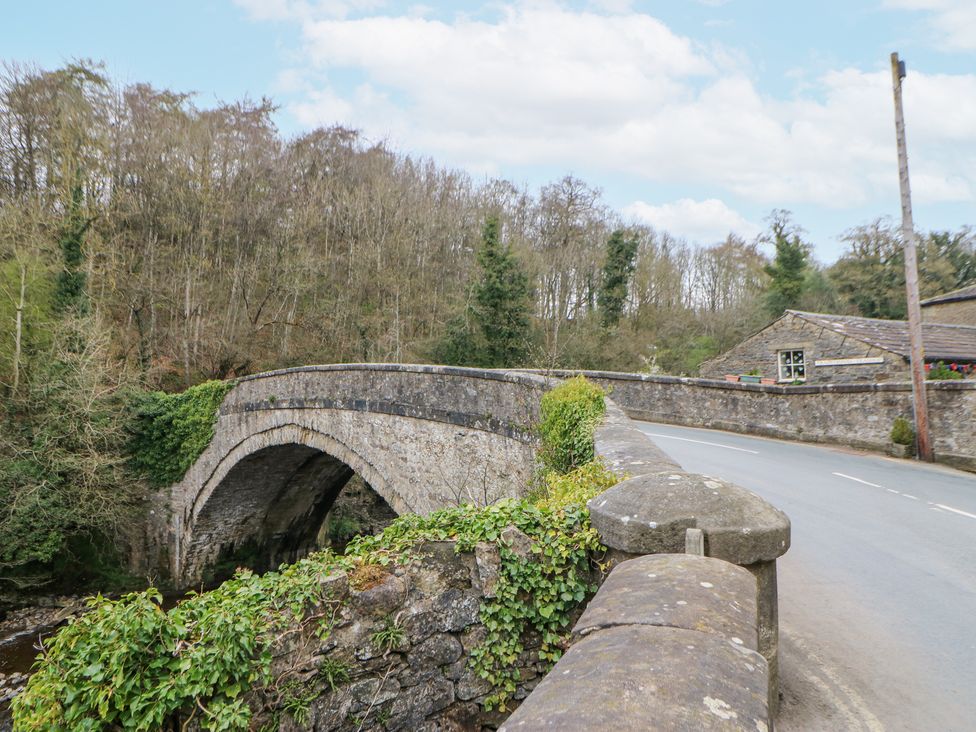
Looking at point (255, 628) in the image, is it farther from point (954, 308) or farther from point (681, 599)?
point (954, 308)

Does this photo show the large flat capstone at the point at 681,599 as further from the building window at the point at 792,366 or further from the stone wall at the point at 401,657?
the building window at the point at 792,366

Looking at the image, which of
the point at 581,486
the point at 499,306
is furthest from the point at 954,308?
the point at 581,486

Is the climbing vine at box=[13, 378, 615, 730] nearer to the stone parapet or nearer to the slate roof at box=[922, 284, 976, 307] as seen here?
the stone parapet

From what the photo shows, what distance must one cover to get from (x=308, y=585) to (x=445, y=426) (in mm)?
6189

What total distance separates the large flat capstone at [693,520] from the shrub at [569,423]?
101 inches

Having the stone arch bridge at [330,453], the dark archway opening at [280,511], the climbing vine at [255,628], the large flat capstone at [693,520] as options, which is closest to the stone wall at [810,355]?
the stone arch bridge at [330,453]

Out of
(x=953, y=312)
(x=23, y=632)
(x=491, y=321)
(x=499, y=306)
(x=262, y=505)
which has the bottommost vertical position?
(x=23, y=632)

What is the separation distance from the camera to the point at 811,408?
41.6 ft

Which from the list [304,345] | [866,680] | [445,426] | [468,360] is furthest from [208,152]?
[866,680]

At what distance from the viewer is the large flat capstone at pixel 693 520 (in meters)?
2.88

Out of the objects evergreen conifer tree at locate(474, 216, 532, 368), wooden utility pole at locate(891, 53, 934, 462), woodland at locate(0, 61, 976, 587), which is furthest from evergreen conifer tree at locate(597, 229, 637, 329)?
wooden utility pole at locate(891, 53, 934, 462)

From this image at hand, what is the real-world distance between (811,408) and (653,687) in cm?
1279

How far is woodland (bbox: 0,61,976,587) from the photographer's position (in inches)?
630

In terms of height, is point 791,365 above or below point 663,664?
above
